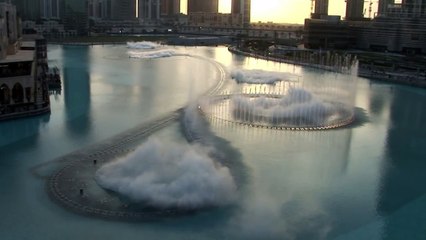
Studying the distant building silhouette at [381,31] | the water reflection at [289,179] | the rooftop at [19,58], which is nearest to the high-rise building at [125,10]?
the distant building silhouette at [381,31]

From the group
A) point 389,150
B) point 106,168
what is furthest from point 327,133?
point 106,168

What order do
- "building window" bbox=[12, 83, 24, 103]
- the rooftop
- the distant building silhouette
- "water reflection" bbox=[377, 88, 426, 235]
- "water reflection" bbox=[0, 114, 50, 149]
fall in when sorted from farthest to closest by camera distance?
the distant building silhouette
the rooftop
"building window" bbox=[12, 83, 24, 103]
"water reflection" bbox=[0, 114, 50, 149]
"water reflection" bbox=[377, 88, 426, 235]

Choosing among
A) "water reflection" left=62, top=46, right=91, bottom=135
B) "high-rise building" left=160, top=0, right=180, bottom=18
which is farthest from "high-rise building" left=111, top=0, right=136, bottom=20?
"water reflection" left=62, top=46, right=91, bottom=135

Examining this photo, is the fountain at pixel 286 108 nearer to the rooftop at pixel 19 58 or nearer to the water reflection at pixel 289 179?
the water reflection at pixel 289 179

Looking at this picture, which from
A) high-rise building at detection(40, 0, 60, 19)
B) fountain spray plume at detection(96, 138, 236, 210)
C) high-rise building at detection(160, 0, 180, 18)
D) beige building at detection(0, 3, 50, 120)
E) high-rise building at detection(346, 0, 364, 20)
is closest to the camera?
fountain spray plume at detection(96, 138, 236, 210)

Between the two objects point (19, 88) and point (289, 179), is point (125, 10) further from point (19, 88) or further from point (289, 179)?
point (289, 179)

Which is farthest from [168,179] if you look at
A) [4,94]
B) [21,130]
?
[4,94]

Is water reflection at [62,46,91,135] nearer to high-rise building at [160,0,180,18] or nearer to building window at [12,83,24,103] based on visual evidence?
building window at [12,83,24,103]
